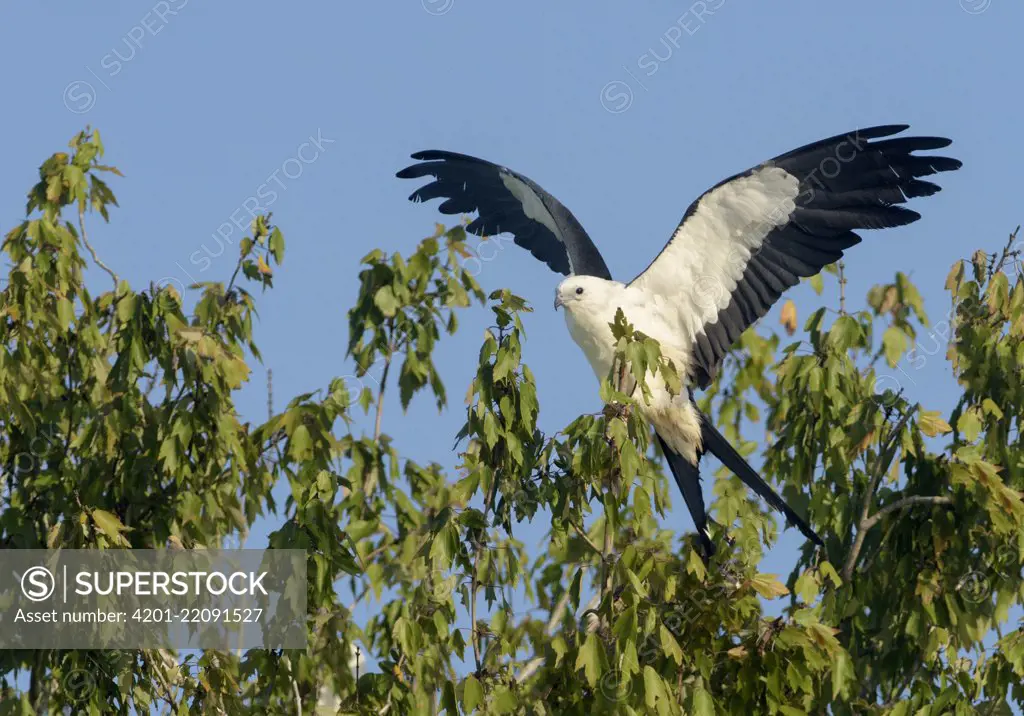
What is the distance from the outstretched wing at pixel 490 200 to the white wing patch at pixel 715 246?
1211mm

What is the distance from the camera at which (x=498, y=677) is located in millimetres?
4703

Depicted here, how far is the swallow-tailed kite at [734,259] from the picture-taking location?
264 inches

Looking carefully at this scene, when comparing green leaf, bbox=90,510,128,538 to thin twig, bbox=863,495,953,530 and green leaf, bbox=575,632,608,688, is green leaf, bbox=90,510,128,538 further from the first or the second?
thin twig, bbox=863,495,953,530

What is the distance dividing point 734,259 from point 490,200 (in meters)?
2.02

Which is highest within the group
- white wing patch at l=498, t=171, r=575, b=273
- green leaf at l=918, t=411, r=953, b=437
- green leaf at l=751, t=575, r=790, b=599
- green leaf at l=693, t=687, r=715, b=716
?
white wing patch at l=498, t=171, r=575, b=273

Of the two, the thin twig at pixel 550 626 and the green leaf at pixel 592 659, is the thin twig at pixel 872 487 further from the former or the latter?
the green leaf at pixel 592 659

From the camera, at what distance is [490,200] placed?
28.3 feet

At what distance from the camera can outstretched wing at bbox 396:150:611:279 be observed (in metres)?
8.34

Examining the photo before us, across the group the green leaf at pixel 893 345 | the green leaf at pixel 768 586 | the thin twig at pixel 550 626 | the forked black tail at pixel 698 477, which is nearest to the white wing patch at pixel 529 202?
the forked black tail at pixel 698 477

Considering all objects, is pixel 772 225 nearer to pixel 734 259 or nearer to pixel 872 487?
pixel 734 259

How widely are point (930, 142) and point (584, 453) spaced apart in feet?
9.18

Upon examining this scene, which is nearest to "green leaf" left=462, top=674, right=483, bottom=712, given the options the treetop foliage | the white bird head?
the treetop foliage

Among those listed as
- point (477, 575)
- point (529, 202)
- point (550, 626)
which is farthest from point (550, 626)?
point (529, 202)

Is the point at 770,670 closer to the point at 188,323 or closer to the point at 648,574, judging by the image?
the point at 648,574
